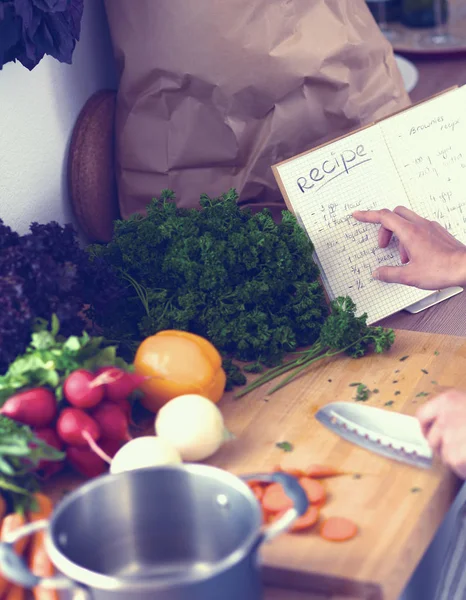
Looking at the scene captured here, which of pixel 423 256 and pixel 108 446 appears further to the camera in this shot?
pixel 423 256

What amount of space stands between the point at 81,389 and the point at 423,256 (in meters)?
0.59

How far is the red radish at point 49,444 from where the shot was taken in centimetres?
93

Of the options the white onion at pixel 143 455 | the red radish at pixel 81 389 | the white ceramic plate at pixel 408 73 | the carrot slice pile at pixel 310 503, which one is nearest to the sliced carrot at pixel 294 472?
the carrot slice pile at pixel 310 503

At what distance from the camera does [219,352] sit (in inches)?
47.5

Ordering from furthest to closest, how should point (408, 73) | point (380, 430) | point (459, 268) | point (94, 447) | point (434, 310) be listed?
point (408, 73)
point (434, 310)
point (459, 268)
point (380, 430)
point (94, 447)

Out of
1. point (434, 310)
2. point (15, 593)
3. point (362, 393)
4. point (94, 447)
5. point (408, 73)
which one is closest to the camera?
point (15, 593)

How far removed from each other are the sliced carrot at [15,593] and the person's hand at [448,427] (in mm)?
463

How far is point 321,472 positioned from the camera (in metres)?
0.95

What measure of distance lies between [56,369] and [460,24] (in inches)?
78.7

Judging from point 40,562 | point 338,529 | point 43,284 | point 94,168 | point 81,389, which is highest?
point 94,168

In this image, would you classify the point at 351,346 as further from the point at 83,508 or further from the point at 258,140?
the point at 83,508

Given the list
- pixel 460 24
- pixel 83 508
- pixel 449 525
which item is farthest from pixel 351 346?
pixel 460 24

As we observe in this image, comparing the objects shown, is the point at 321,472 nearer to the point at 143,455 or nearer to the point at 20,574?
the point at 143,455

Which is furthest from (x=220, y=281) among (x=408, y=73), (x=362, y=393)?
(x=408, y=73)
